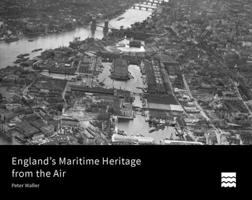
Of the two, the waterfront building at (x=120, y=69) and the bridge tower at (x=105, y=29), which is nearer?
the waterfront building at (x=120, y=69)
